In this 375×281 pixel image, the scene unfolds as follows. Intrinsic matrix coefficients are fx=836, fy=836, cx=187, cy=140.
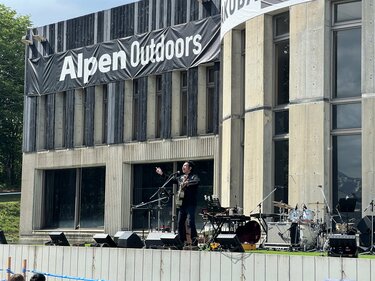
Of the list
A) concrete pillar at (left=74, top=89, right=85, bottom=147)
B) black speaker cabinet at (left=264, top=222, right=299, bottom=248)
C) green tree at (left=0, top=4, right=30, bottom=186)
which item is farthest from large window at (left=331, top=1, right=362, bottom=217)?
green tree at (left=0, top=4, right=30, bottom=186)

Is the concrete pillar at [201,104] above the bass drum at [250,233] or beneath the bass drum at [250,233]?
above

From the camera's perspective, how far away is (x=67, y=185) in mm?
33156

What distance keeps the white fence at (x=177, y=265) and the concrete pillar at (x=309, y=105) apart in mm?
4502

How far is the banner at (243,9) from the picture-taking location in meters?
20.6

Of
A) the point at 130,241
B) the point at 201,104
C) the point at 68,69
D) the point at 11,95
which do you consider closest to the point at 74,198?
the point at 68,69

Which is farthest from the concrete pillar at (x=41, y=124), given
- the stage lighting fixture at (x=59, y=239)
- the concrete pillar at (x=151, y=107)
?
the stage lighting fixture at (x=59, y=239)

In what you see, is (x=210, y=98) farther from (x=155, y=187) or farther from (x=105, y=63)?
(x=105, y=63)

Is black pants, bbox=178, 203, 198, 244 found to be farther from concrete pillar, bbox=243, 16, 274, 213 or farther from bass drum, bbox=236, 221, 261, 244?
concrete pillar, bbox=243, 16, 274, 213

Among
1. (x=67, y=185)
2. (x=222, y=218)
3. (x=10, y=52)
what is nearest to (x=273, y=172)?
(x=222, y=218)

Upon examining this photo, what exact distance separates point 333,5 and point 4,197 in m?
36.1

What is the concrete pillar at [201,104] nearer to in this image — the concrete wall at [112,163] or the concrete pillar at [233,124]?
the concrete wall at [112,163]

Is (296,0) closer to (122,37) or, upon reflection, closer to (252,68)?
(252,68)

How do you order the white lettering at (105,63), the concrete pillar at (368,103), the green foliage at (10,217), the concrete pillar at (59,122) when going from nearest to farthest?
the concrete pillar at (368,103)
the white lettering at (105,63)
the concrete pillar at (59,122)
the green foliage at (10,217)

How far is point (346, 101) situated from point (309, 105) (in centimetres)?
86
